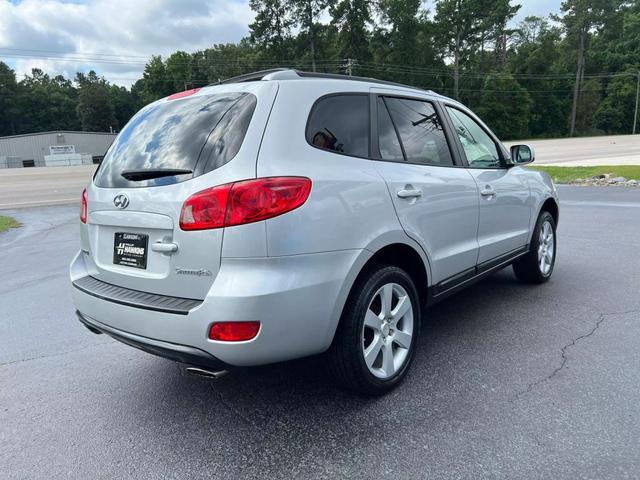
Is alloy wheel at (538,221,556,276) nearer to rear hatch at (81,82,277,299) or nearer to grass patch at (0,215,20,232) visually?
rear hatch at (81,82,277,299)

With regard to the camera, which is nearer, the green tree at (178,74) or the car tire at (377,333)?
the car tire at (377,333)

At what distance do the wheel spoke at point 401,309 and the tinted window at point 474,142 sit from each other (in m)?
1.43

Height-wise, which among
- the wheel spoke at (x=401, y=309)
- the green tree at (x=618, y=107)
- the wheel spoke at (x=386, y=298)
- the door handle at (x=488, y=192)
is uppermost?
the green tree at (x=618, y=107)

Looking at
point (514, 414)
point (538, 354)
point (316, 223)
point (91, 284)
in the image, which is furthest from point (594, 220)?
point (91, 284)

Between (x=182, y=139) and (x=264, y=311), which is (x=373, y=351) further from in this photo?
(x=182, y=139)

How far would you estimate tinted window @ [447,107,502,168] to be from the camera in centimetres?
386

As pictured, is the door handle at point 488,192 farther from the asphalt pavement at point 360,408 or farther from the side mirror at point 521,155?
the asphalt pavement at point 360,408

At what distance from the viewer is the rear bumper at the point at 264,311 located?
7.33 ft

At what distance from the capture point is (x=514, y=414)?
2678mm

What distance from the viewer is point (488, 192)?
3852 mm

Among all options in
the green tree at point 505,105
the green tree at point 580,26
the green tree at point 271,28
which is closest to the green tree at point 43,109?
the green tree at point 271,28

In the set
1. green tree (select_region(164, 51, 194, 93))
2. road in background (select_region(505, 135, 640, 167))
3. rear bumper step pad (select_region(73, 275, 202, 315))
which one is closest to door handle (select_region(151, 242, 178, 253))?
rear bumper step pad (select_region(73, 275, 202, 315))

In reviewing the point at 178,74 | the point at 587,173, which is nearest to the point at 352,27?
the point at 178,74

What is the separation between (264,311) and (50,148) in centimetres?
7536
